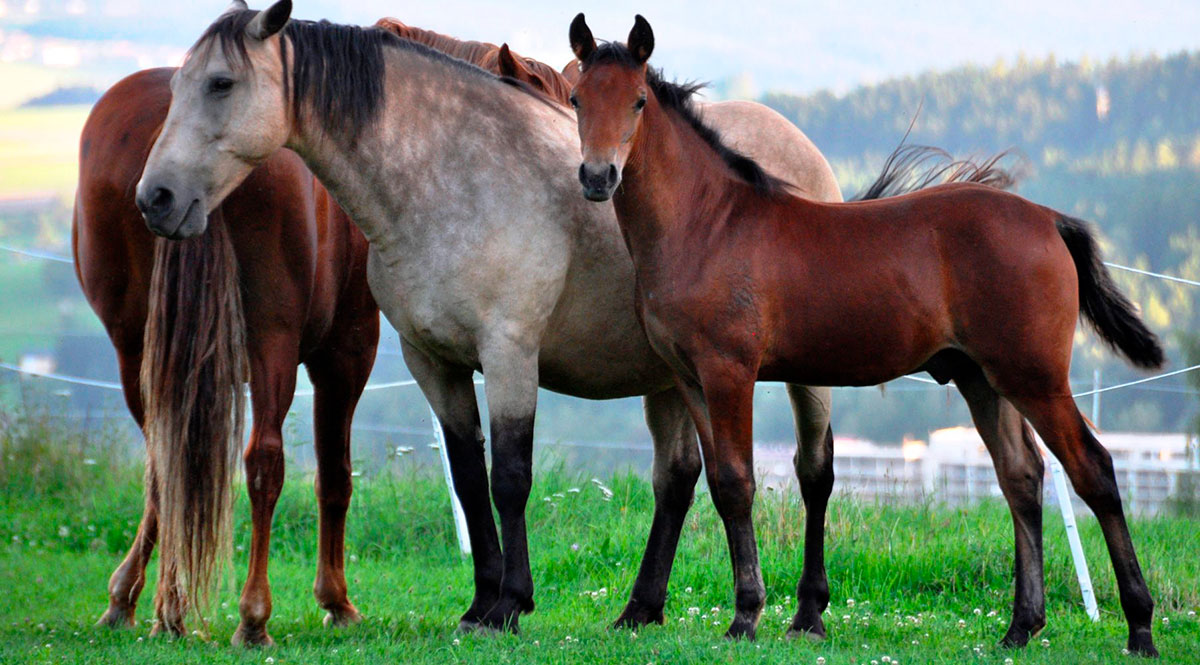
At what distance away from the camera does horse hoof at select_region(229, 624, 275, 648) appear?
441 cm

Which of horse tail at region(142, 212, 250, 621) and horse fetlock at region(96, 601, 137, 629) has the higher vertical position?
horse tail at region(142, 212, 250, 621)

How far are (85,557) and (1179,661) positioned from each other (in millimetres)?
6342

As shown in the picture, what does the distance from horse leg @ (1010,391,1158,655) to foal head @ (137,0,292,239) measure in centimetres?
289

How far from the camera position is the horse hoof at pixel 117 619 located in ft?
16.5

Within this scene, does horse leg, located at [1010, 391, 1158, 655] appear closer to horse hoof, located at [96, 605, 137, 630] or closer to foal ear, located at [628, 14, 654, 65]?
foal ear, located at [628, 14, 654, 65]

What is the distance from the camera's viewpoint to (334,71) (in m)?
4.29

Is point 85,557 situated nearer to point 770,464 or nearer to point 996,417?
point 770,464

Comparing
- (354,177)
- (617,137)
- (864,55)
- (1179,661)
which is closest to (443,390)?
(354,177)

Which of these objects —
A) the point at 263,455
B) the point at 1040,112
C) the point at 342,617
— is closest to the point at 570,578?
A: the point at 342,617

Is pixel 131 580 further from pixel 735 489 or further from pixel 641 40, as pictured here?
pixel 641 40

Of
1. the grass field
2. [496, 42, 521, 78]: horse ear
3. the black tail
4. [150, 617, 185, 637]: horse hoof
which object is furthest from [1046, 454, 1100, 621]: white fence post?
[150, 617, 185, 637]: horse hoof

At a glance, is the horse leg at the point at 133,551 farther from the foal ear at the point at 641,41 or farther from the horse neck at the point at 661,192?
the foal ear at the point at 641,41

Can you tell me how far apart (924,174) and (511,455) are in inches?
90.9

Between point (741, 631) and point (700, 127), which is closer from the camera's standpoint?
point (741, 631)
